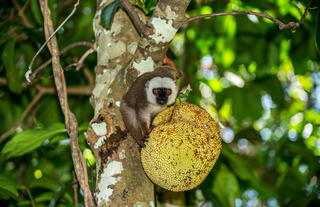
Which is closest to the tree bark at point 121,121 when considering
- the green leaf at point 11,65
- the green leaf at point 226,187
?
the green leaf at point 11,65

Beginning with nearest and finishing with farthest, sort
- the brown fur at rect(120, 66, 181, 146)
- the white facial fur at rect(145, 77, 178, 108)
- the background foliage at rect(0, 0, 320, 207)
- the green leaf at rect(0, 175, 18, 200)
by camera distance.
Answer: the brown fur at rect(120, 66, 181, 146) → the green leaf at rect(0, 175, 18, 200) → the white facial fur at rect(145, 77, 178, 108) → the background foliage at rect(0, 0, 320, 207)

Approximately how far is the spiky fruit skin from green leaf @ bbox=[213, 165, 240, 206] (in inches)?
70.2

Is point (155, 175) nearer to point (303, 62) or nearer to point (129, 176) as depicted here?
point (129, 176)

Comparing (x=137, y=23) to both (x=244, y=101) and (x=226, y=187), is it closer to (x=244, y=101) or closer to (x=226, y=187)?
(x=226, y=187)

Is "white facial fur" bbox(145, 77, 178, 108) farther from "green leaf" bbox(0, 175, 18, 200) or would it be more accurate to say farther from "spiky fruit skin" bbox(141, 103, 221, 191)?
"green leaf" bbox(0, 175, 18, 200)

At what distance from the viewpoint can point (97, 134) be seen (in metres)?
2.13

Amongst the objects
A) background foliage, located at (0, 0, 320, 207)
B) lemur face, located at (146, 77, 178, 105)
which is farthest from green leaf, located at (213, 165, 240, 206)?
lemur face, located at (146, 77, 178, 105)

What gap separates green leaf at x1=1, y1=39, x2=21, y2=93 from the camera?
11.6 feet

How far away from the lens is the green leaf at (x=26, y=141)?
2982mm

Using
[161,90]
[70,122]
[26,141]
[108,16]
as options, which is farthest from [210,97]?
[70,122]

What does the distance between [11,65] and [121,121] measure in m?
1.86

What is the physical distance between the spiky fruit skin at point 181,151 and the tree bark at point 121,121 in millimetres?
114

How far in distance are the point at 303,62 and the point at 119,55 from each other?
2.97 m

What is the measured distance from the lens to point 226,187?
3729mm
